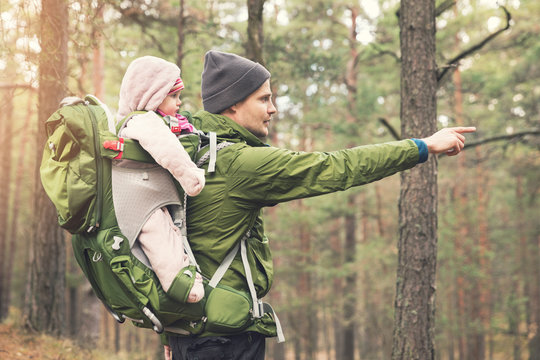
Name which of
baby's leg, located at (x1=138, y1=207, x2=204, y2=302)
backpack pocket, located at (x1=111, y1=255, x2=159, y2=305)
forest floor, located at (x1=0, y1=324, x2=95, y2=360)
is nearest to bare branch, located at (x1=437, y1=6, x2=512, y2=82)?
baby's leg, located at (x1=138, y1=207, x2=204, y2=302)

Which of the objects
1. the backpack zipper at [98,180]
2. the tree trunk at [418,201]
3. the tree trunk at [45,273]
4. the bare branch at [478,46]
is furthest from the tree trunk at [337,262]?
the backpack zipper at [98,180]

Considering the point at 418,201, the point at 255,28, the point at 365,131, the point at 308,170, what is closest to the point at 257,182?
the point at 308,170

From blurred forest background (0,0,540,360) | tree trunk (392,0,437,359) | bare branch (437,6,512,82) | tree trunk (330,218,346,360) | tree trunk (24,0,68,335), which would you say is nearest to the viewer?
tree trunk (392,0,437,359)

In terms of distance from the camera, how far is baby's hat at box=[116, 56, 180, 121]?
245cm

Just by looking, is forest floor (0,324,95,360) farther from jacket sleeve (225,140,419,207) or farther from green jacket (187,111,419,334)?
jacket sleeve (225,140,419,207)

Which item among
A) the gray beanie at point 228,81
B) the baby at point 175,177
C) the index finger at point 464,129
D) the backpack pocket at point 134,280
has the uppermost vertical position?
the gray beanie at point 228,81

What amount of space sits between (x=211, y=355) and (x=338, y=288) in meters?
26.2

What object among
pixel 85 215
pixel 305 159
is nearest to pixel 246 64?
pixel 305 159

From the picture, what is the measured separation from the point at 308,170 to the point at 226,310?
2.42ft

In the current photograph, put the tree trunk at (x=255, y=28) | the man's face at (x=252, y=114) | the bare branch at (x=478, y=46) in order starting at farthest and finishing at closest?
the tree trunk at (x=255, y=28), the bare branch at (x=478, y=46), the man's face at (x=252, y=114)

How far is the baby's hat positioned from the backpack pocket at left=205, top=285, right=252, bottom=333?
94 centimetres

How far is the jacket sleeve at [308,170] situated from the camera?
92.4 inches

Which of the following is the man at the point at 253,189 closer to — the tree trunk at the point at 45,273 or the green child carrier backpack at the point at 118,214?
the green child carrier backpack at the point at 118,214

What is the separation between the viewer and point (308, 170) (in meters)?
2.35
